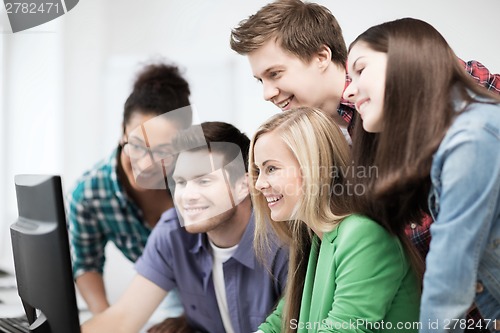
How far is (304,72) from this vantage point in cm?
138

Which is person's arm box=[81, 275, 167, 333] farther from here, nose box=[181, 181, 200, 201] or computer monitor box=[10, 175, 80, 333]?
computer monitor box=[10, 175, 80, 333]

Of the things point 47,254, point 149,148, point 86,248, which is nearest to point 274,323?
point 47,254

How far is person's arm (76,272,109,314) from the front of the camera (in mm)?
2088

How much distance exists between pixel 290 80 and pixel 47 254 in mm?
686

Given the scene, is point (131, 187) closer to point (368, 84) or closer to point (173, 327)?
point (173, 327)

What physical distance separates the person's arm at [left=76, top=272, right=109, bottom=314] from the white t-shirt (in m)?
0.68

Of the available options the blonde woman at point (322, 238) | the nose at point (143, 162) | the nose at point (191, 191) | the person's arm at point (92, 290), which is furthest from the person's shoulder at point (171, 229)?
the person's arm at point (92, 290)

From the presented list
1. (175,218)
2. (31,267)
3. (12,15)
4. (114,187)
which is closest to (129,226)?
(114,187)

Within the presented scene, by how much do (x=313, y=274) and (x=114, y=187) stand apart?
3.15 feet

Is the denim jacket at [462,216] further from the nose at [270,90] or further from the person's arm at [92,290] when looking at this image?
the person's arm at [92,290]

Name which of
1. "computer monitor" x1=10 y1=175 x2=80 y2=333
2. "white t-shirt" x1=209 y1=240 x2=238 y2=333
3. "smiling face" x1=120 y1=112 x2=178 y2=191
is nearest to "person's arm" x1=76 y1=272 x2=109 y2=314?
"smiling face" x1=120 y1=112 x2=178 y2=191

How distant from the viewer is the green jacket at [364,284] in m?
1.03

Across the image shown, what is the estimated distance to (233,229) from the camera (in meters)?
1.52

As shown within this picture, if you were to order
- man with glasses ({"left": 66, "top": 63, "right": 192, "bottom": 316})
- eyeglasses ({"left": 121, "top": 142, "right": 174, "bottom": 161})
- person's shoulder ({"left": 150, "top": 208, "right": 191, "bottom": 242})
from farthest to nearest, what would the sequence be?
1. man with glasses ({"left": 66, "top": 63, "right": 192, "bottom": 316})
2. eyeglasses ({"left": 121, "top": 142, "right": 174, "bottom": 161})
3. person's shoulder ({"left": 150, "top": 208, "right": 191, "bottom": 242})
